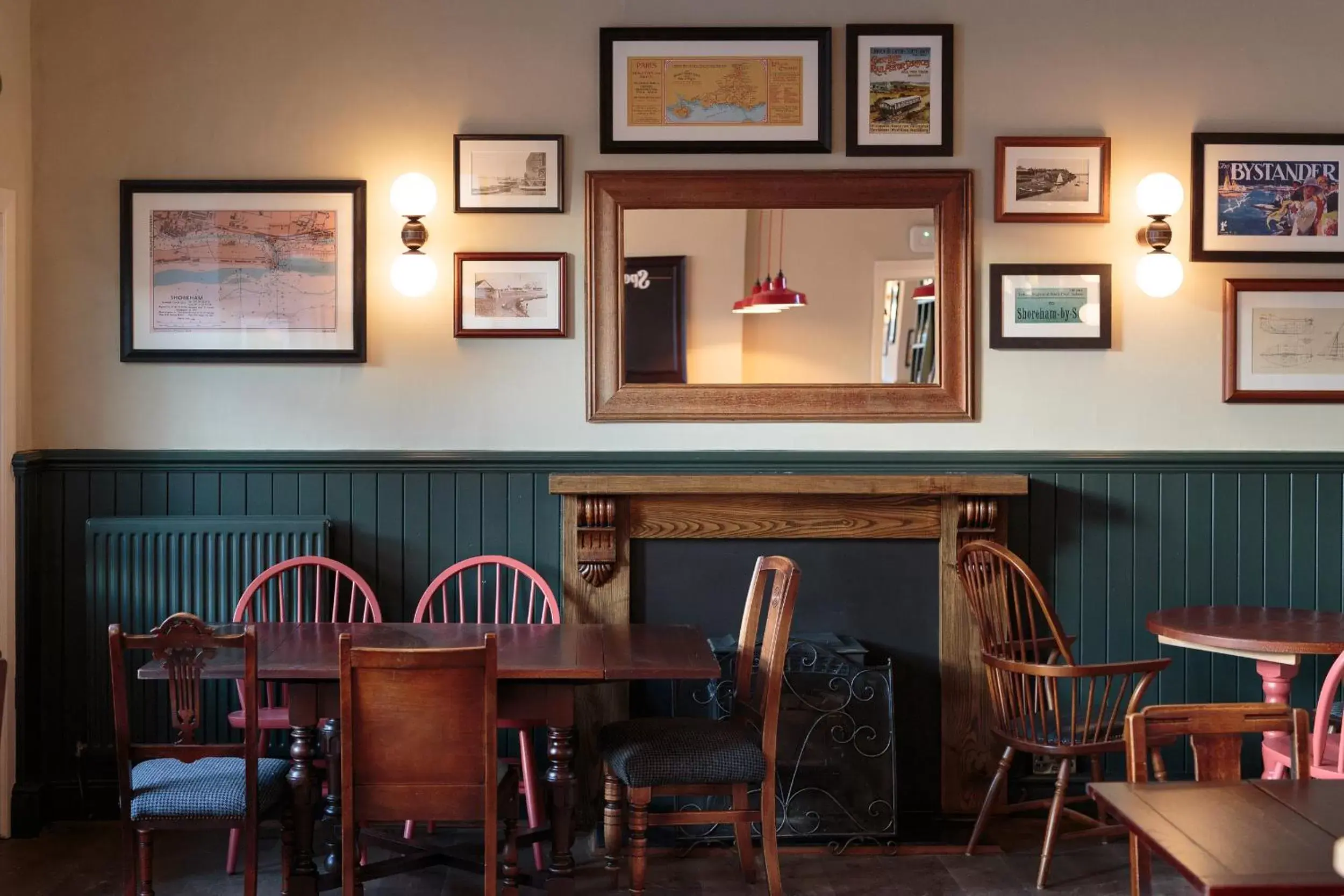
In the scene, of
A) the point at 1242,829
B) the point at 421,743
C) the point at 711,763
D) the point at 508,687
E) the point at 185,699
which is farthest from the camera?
the point at 711,763

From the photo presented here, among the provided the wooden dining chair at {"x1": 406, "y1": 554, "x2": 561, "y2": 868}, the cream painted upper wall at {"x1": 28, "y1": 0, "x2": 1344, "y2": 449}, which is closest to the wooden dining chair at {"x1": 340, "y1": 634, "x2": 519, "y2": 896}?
the wooden dining chair at {"x1": 406, "y1": 554, "x2": 561, "y2": 868}

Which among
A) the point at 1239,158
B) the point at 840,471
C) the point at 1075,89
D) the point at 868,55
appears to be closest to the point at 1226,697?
the point at 840,471

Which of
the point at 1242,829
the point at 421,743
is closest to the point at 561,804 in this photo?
the point at 421,743

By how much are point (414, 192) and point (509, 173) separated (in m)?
0.32

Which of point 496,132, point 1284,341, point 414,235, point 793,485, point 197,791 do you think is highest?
point 496,132

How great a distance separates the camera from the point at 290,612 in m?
3.91

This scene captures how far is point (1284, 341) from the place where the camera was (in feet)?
13.1

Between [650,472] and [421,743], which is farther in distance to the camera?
[650,472]

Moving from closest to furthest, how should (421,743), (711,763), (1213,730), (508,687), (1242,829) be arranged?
1. (1242,829)
2. (1213,730)
3. (421,743)
4. (508,687)
5. (711,763)

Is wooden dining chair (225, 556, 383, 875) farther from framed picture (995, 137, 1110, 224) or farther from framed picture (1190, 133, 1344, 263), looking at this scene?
framed picture (1190, 133, 1344, 263)

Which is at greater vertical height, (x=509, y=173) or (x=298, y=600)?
(x=509, y=173)

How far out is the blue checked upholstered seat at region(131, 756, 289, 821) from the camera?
2844mm

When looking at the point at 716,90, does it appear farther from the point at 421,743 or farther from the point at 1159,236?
the point at 421,743

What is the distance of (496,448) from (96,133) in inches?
64.8
